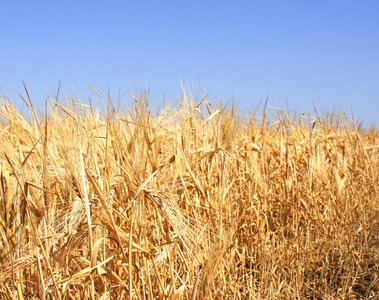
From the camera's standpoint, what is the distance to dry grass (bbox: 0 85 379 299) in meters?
1.24

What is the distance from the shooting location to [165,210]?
4.05ft

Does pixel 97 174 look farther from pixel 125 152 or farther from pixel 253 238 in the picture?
pixel 253 238

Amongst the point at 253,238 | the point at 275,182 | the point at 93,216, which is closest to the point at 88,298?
the point at 93,216

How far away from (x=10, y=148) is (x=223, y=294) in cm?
121

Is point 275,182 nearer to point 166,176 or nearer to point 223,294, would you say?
point 223,294

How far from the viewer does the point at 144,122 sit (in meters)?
1.52

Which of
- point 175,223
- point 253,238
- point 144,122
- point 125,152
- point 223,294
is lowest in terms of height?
Result: point 223,294

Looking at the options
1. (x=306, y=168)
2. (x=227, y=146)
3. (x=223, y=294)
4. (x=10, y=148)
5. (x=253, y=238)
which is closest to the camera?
(x=10, y=148)

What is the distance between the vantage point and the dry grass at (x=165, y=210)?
4.07 feet

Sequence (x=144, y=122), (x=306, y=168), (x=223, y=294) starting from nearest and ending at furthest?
(x=144, y=122) < (x=223, y=294) < (x=306, y=168)

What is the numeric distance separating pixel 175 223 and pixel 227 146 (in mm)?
854

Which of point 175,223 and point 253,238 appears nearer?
point 175,223

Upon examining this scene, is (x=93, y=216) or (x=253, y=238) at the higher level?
(x=93, y=216)

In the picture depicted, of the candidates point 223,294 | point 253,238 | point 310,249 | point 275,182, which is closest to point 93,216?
point 223,294
